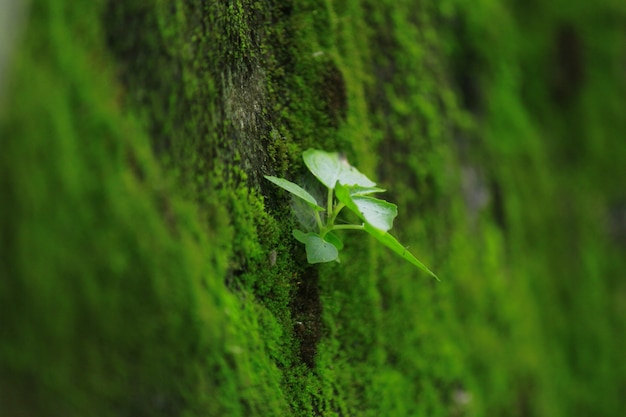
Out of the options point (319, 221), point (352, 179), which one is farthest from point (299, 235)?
point (352, 179)

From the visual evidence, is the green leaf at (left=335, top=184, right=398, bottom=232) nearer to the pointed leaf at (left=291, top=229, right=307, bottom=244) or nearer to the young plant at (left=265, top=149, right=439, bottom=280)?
the young plant at (left=265, top=149, right=439, bottom=280)

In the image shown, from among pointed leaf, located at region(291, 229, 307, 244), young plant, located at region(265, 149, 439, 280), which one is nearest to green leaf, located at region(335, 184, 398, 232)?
young plant, located at region(265, 149, 439, 280)

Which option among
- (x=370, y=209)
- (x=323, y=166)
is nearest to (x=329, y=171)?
(x=323, y=166)

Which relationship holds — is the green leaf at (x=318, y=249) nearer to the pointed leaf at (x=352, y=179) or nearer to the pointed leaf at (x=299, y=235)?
the pointed leaf at (x=299, y=235)

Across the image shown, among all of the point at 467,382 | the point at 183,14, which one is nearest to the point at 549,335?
the point at 467,382

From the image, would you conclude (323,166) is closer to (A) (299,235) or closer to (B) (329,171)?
(B) (329,171)

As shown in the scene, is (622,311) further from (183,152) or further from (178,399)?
(183,152)
